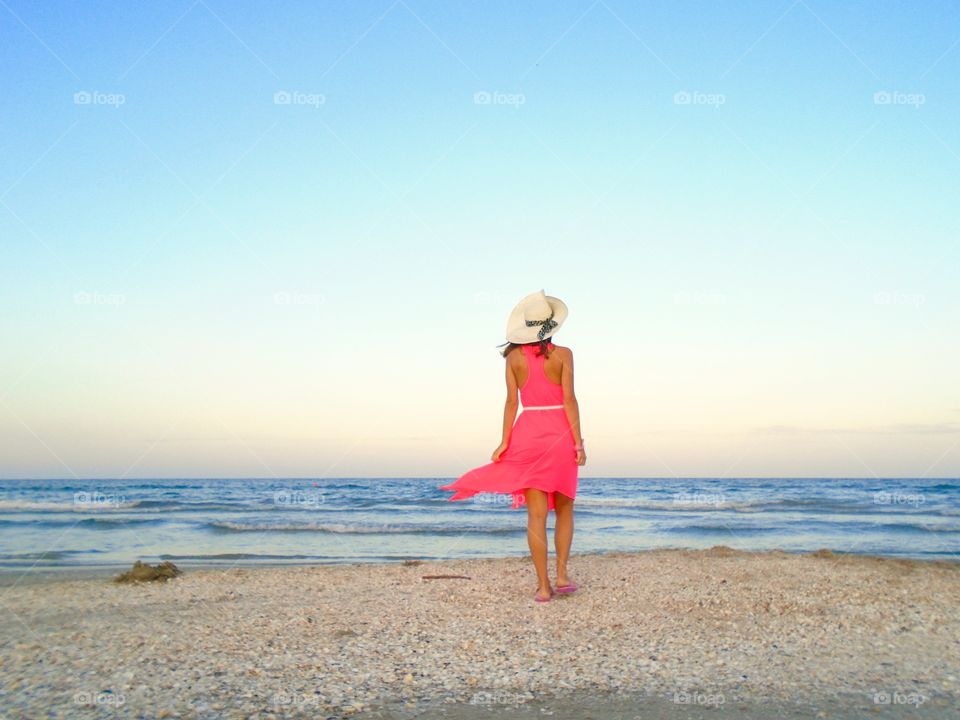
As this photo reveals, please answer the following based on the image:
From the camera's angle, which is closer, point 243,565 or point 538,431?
point 538,431

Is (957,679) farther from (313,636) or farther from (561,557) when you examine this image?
(313,636)

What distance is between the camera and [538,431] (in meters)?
6.27

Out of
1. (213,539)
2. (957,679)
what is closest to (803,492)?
(213,539)

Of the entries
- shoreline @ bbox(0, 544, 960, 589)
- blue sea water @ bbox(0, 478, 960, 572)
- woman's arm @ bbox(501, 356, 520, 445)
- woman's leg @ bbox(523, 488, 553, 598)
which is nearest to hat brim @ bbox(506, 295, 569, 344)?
woman's arm @ bbox(501, 356, 520, 445)

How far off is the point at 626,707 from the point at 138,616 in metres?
4.07

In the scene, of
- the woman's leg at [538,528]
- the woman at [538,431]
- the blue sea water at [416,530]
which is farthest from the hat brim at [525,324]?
the blue sea water at [416,530]

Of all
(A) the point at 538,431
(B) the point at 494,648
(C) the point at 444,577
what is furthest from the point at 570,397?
(C) the point at 444,577

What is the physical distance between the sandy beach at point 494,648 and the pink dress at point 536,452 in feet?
3.15

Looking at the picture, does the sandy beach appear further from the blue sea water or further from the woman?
the blue sea water

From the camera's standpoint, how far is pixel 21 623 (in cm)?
567

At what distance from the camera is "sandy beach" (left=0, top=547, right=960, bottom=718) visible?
370cm

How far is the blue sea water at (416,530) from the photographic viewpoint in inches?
498

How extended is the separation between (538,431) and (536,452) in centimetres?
17

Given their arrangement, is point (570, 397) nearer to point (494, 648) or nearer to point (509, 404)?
point (509, 404)
